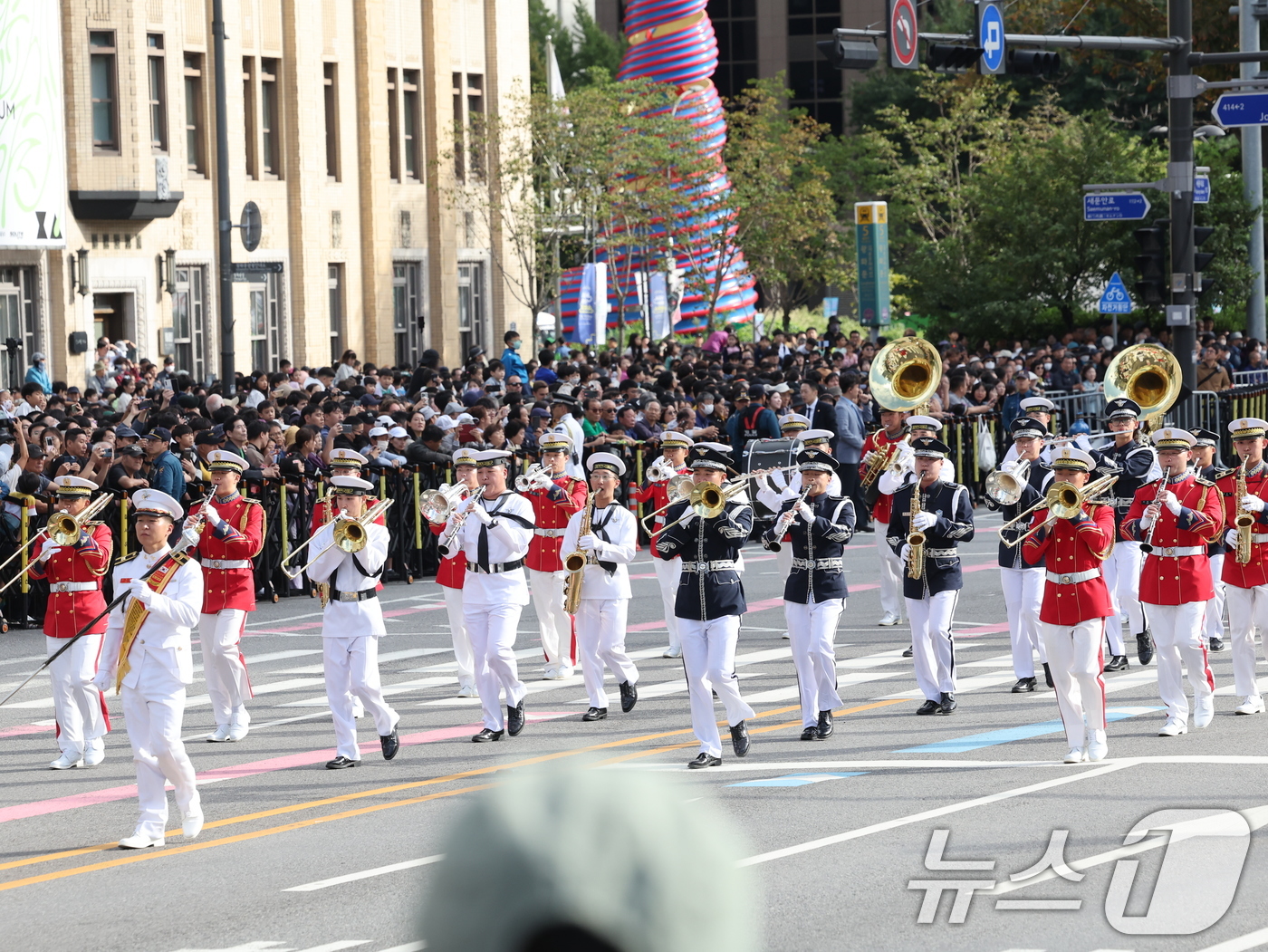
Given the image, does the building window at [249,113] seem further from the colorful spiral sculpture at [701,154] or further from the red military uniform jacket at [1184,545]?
the red military uniform jacket at [1184,545]

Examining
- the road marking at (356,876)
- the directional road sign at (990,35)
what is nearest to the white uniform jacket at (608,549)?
the road marking at (356,876)

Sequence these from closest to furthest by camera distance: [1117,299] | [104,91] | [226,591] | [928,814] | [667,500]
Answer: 1. [928,814]
2. [226,591]
3. [667,500]
4. [1117,299]
5. [104,91]

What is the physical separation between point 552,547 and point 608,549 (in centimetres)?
203

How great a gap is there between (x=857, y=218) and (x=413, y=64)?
12.3m

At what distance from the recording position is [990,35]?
1991cm

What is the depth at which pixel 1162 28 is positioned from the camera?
36.3m


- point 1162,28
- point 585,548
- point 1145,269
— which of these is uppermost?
point 1162,28

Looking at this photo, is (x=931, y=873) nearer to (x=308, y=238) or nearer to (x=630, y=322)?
(x=308, y=238)

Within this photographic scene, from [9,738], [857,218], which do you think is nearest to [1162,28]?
[857,218]

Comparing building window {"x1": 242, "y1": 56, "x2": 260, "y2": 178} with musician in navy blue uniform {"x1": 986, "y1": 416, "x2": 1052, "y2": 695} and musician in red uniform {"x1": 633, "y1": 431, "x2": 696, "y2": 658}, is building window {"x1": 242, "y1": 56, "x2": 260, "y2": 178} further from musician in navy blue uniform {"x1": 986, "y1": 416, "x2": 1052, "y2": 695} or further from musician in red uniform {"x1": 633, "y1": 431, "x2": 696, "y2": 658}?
musician in navy blue uniform {"x1": 986, "y1": 416, "x2": 1052, "y2": 695}

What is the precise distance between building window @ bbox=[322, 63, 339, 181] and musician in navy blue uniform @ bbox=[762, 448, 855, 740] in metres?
30.8

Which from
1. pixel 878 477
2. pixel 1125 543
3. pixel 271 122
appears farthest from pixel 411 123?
pixel 1125 543

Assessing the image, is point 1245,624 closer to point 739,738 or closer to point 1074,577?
point 1074,577

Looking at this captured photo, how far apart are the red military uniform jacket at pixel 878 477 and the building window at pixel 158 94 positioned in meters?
22.9
